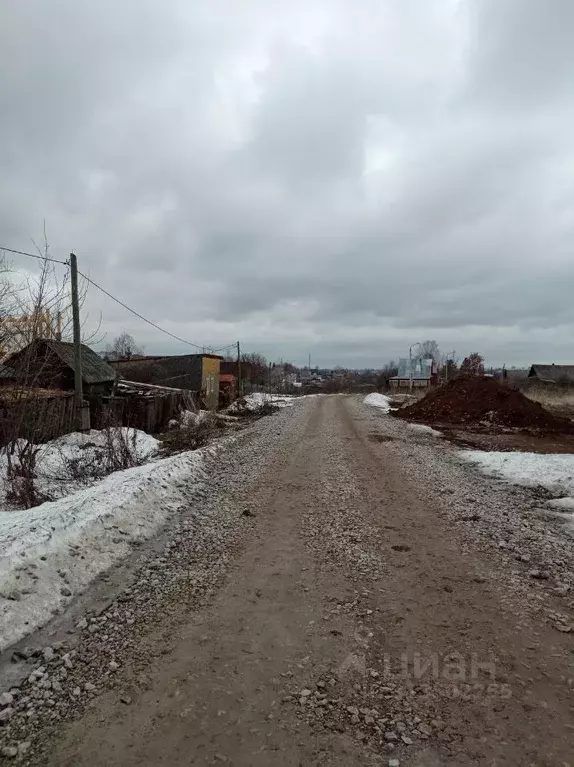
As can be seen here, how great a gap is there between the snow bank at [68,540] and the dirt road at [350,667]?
41.7 inches

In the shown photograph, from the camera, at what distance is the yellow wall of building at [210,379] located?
3290cm

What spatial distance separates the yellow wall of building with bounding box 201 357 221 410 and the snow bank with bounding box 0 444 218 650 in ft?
80.9

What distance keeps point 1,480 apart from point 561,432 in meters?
19.5

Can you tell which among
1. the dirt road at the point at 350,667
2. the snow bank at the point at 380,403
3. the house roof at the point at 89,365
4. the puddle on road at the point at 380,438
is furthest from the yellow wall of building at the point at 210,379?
the dirt road at the point at 350,667

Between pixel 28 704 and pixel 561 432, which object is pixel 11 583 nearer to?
pixel 28 704

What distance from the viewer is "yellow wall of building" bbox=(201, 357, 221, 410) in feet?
108

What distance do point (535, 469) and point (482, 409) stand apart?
545 inches

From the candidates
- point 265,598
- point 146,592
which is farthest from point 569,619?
point 146,592

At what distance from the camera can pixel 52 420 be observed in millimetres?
13305

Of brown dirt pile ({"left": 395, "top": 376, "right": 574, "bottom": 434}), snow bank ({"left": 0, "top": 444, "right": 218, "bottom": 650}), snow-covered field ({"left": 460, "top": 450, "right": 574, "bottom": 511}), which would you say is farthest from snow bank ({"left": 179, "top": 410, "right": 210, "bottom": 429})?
snow bank ({"left": 0, "top": 444, "right": 218, "bottom": 650})

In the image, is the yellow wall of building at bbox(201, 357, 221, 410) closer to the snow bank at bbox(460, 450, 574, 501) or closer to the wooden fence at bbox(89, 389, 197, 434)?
the wooden fence at bbox(89, 389, 197, 434)

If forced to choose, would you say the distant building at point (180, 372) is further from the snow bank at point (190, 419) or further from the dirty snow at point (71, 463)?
the dirty snow at point (71, 463)

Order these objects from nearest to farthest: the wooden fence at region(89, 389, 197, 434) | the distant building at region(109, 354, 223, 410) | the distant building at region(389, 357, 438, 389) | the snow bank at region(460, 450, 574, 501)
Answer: the snow bank at region(460, 450, 574, 501), the wooden fence at region(89, 389, 197, 434), the distant building at region(109, 354, 223, 410), the distant building at region(389, 357, 438, 389)

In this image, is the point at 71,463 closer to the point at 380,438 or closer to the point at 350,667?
the point at 350,667
